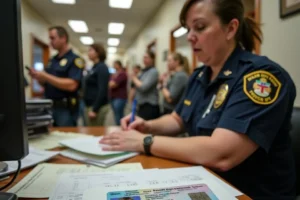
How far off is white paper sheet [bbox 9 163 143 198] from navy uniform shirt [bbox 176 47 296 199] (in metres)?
0.31

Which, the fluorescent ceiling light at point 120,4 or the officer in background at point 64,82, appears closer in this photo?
the officer in background at point 64,82

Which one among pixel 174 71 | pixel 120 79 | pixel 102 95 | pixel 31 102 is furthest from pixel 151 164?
pixel 120 79

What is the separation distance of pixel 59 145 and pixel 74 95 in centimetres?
105

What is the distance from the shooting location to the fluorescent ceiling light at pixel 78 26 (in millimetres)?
5280

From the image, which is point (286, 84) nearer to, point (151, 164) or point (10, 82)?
point (151, 164)

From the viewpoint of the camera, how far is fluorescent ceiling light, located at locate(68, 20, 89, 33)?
5.28 meters

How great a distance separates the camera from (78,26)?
18.8ft

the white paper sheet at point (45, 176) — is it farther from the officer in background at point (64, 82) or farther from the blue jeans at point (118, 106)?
the blue jeans at point (118, 106)

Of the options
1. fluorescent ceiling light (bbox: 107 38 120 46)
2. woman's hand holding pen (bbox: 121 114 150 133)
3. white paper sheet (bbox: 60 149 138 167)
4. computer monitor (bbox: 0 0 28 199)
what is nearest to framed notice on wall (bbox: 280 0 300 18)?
woman's hand holding pen (bbox: 121 114 150 133)

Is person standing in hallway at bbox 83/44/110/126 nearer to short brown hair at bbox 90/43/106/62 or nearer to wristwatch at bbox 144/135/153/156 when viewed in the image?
short brown hair at bbox 90/43/106/62

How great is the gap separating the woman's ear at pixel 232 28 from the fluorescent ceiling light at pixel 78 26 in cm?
499

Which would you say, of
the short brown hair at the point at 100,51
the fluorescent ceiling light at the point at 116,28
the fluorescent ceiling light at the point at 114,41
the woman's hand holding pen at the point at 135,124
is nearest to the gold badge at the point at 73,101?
the short brown hair at the point at 100,51

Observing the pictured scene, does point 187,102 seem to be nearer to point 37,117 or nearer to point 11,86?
point 37,117

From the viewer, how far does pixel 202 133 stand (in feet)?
2.69
